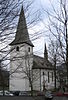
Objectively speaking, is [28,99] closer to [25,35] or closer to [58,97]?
[58,97]

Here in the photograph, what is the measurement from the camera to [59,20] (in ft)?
36.1

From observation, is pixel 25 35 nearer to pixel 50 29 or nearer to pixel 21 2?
pixel 21 2

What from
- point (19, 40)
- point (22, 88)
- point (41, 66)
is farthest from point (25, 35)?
point (41, 66)

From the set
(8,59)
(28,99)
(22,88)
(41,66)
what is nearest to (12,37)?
(8,59)

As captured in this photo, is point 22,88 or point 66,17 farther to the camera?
point 22,88

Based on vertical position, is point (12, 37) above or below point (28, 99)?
above

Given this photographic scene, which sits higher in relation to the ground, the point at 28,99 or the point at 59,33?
the point at 59,33

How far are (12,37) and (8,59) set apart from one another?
2.61 feet

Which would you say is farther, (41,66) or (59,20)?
(41,66)

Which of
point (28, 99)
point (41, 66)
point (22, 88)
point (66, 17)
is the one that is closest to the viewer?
point (66, 17)

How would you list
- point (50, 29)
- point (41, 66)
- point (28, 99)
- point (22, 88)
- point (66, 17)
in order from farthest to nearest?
point (41, 66) < point (22, 88) < point (28, 99) < point (50, 29) < point (66, 17)

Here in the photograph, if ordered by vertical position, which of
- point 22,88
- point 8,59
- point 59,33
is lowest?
point 22,88

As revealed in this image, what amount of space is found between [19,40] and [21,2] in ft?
4.41

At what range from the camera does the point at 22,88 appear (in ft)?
218
